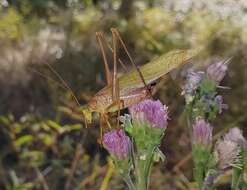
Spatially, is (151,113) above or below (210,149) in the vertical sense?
above

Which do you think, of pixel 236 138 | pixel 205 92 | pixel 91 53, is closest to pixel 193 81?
pixel 205 92

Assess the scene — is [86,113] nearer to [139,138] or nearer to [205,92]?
→ [139,138]

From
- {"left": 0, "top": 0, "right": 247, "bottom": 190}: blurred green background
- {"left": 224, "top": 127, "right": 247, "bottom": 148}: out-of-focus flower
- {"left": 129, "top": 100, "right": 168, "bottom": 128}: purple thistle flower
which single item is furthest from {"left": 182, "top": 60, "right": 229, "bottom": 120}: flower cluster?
{"left": 0, "top": 0, "right": 247, "bottom": 190}: blurred green background

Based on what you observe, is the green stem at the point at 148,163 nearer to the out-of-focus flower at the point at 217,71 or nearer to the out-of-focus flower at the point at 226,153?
the out-of-focus flower at the point at 226,153

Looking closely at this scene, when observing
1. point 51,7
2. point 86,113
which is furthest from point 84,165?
point 51,7

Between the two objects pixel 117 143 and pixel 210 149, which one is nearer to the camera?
pixel 117 143

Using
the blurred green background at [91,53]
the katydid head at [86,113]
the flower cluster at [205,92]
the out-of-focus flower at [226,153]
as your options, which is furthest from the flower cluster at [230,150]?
the blurred green background at [91,53]

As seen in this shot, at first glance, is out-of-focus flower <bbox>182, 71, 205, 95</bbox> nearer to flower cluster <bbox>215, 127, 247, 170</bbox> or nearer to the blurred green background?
flower cluster <bbox>215, 127, 247, 170</bbox>
